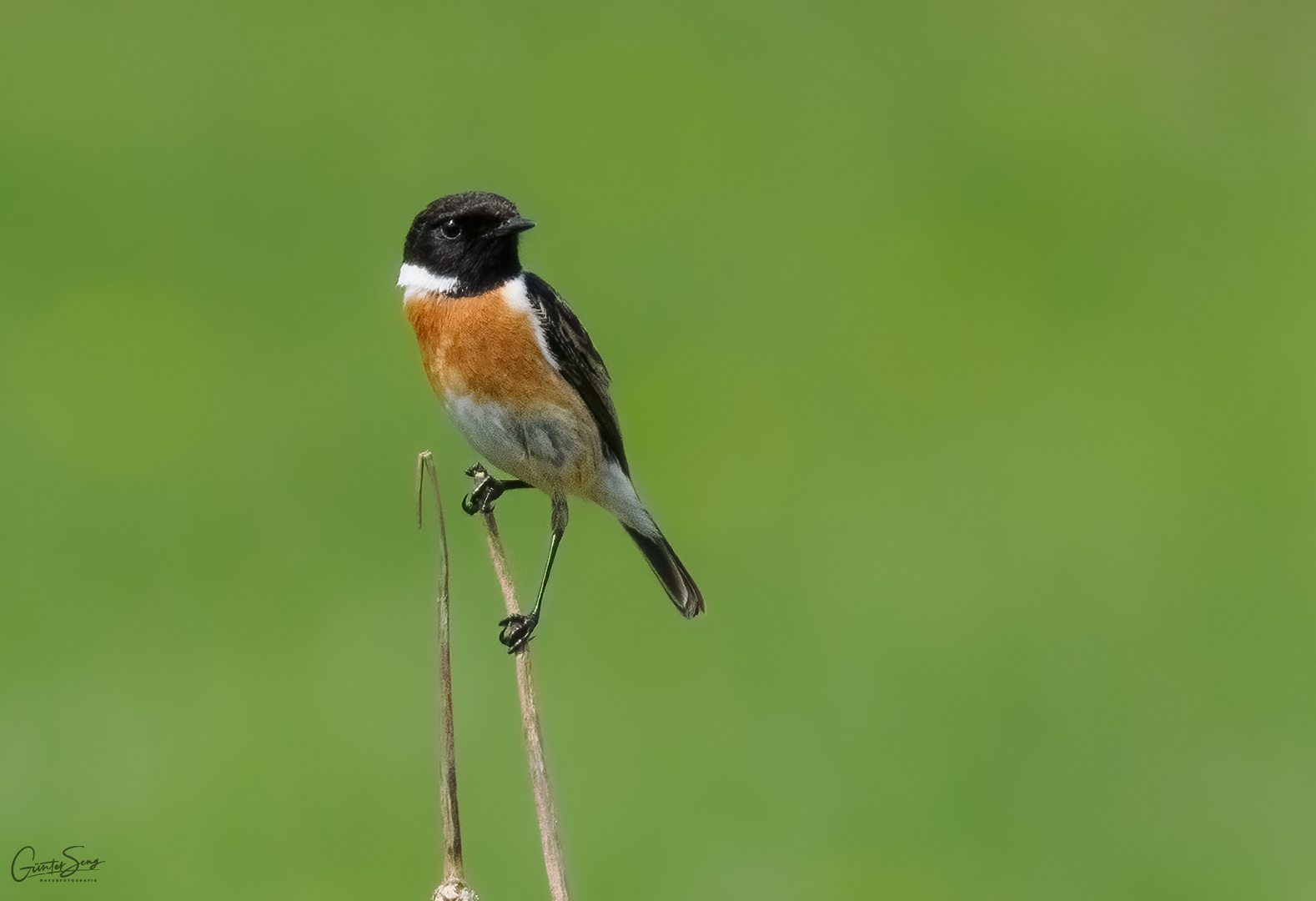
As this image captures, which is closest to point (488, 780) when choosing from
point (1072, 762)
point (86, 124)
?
point (1072, 762)

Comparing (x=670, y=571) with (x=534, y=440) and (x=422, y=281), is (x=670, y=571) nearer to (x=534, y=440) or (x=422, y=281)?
(x=534, y=440)

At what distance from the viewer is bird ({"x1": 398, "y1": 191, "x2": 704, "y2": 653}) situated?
16.1 feet

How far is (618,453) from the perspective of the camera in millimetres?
5340

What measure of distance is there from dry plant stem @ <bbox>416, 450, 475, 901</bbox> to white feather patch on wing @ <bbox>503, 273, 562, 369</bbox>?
178cm

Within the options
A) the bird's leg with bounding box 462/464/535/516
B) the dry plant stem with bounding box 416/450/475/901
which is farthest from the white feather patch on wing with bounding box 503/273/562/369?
the dry plant stem with bounding box 416/450/475/901

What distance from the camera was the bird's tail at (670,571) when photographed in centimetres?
549

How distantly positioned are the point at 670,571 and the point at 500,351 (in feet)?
3.38

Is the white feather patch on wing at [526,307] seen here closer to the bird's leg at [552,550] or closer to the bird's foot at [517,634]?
the bird's leg at [552,550]

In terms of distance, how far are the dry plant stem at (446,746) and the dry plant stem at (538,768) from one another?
141mm

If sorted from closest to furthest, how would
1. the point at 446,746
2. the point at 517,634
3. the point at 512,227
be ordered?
the point at 446,746 → the point at 517,634 → the point at 512,227

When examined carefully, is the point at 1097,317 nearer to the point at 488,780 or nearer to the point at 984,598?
the point at 984,598

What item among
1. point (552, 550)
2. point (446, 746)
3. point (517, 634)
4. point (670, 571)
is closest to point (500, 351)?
point (552, 550)

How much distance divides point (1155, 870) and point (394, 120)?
23.8ft

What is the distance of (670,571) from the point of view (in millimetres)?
5543
